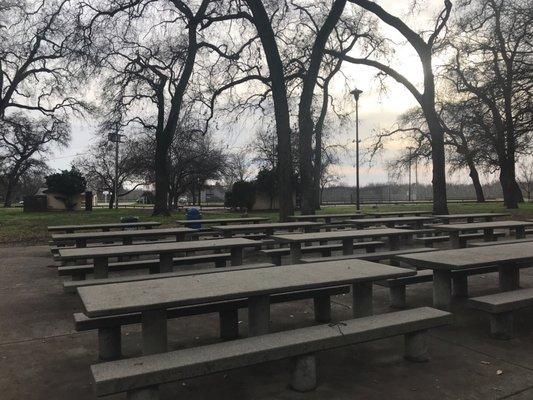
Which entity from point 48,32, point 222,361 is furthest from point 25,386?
point 48,32

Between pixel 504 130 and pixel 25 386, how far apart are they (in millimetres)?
19241

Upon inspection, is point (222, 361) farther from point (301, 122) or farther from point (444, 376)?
point (301, 122)

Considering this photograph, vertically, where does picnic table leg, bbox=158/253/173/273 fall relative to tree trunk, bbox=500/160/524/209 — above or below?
below

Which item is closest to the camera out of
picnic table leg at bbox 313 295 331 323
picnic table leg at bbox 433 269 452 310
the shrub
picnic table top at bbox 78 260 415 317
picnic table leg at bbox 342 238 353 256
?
picnic table top at bbox 78 260 415 317

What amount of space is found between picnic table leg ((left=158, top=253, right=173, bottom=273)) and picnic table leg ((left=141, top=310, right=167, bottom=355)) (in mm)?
2890

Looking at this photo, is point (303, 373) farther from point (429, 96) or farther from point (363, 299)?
point (429, 96)

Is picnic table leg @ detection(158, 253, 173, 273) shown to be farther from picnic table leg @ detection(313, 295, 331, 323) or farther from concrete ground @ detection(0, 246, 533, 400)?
picnic table leg @ detection(313, 295, 331, 323)

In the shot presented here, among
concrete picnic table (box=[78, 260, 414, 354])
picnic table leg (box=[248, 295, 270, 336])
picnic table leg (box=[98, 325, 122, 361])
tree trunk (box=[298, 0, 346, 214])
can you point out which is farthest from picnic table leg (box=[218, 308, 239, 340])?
tree trunk (box=[298, 0, 346, 214])

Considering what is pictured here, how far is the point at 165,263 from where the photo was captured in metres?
6.09

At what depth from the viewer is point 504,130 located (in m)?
18.6

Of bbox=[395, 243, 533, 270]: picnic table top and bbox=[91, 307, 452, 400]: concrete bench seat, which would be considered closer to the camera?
bbox=[91, 307, 452, 400]: concrete bench seat

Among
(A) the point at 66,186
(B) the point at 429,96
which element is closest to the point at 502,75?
(B) the point at 429,96

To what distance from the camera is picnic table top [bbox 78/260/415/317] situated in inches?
116

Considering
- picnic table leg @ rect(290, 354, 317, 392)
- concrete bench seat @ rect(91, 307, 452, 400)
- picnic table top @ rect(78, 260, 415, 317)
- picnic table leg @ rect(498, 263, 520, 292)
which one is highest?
picnic table top @ rect(78, 260, 415, 317)
